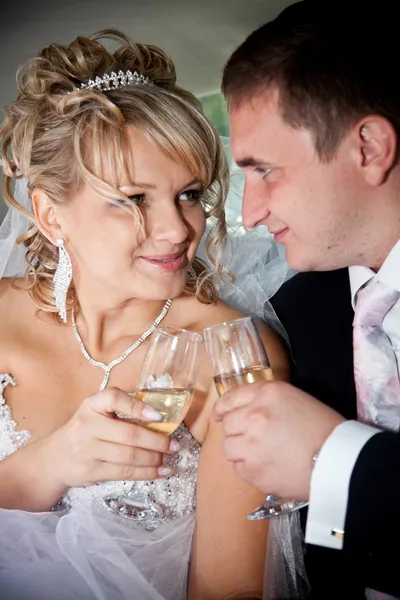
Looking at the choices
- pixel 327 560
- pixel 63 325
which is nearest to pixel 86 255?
pixel 63 325

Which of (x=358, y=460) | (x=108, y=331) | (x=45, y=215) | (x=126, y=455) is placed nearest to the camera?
(x=358, y=460)

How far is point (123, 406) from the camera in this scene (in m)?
1.66

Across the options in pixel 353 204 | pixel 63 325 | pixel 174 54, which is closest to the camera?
pixel 353 204

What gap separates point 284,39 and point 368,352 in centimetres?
77

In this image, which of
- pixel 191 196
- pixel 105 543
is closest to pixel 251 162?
pixel 191 196

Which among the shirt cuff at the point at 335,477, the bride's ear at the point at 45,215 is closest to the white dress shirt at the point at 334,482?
the shirt cuff at the point at 335,477

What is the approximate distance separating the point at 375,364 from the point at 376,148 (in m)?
0.50

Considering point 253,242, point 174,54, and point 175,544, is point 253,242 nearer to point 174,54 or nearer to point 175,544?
point 175,544

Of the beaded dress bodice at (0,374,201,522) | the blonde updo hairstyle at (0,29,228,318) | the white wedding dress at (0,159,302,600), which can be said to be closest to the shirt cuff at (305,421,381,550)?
the white wedding dress at (0,159,302,600)

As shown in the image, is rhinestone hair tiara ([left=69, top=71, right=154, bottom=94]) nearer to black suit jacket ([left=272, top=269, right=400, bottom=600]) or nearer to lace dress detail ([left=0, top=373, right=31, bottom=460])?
black suit jacket ([left=272, top=269, right=400, bottom=600])

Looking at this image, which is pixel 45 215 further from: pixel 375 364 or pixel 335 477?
pixel 335 477

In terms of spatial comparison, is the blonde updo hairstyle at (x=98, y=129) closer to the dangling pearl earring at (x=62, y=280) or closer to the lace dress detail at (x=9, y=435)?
the dangling pearl earring at (x=62, y=280)

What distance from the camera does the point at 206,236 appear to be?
2.60 m

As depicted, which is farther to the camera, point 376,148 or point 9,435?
point 9,435
